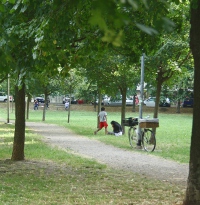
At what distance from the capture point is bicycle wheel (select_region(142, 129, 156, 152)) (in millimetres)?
16478

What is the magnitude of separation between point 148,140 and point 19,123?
18.6 feet

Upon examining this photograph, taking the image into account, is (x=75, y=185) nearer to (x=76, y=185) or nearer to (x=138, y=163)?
(x=76, y=185)

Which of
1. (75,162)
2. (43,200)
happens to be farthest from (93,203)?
(75,162)

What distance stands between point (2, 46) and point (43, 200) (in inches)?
105

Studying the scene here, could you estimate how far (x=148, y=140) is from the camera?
1666cm

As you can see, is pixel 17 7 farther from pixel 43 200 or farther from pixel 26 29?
pixel 43 200

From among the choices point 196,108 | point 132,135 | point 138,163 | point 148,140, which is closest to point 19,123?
point 138,163

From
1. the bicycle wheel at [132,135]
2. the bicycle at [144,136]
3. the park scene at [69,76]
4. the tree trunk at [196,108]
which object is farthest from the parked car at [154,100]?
the tree trunk at [196,108]

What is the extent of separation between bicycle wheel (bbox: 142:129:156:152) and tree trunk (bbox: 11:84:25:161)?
5.13 metres

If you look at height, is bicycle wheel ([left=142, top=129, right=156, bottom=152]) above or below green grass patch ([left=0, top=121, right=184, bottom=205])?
above

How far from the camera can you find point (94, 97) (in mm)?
59875

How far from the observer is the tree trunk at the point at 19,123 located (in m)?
12.3

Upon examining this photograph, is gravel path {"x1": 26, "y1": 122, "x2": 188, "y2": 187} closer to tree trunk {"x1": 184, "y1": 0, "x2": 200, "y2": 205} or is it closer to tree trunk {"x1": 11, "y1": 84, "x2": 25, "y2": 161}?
tree trunk {"x1": 11, "y1": 84, "x2": 25, "y2": 161}

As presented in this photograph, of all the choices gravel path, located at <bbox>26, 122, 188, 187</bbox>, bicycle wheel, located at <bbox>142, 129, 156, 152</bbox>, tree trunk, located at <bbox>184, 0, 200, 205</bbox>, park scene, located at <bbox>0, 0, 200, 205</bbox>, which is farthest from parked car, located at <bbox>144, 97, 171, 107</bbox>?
tree trunk, located at <bbox>184, 0, 200, 205</bbox>
